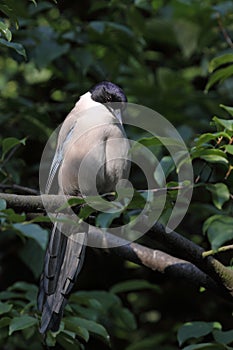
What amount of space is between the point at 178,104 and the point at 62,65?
86cm

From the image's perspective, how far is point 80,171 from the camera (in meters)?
3.24

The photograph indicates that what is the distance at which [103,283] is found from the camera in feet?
13.9

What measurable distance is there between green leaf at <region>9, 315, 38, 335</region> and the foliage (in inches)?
8.0

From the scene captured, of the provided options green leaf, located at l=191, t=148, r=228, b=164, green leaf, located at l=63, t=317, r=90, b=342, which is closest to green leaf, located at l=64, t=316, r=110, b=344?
green leaf, located at l=63, t=317, r=90, b=342

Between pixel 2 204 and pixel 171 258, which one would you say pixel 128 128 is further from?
pixel 2 204

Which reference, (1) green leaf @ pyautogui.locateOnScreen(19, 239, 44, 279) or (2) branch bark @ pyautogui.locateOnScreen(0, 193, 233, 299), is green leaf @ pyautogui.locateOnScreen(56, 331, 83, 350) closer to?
(2) branch bark @ pyautogui.locateOnScreen(0, 193, 233, 299)

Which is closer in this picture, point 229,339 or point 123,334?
point 229,339

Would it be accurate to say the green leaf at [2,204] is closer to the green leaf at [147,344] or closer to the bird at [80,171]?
the bird at [80,171]

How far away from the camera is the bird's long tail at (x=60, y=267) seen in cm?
303

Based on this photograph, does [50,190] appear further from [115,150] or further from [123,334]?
[123,334]

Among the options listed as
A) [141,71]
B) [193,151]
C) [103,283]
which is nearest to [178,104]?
[141,71]

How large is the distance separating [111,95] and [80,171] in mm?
453

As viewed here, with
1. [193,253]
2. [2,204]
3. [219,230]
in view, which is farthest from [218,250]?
[2,204]

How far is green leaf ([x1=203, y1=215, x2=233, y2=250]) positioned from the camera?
2.82m
